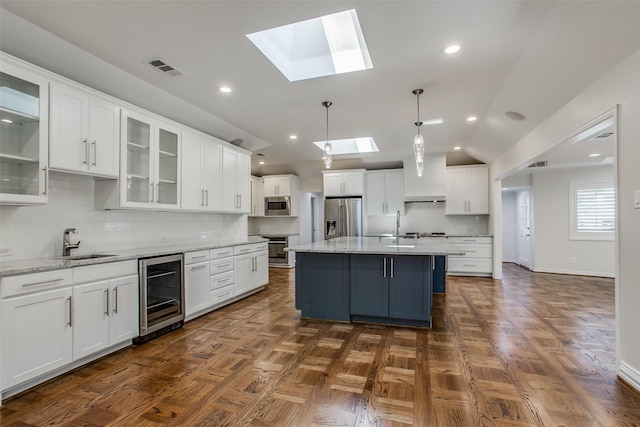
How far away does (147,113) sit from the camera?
3273 mm

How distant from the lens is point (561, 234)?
6414mm

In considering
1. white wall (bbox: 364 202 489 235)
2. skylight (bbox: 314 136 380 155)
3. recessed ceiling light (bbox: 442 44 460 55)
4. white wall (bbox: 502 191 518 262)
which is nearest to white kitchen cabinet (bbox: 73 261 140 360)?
recessed ceiling light (bbox: 442 44 460 55)

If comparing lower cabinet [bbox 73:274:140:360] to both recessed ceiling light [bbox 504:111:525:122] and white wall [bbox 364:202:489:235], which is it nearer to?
recessed ceiling light [bbox 504:111:525:122]

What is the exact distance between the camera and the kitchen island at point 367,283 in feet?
10.5

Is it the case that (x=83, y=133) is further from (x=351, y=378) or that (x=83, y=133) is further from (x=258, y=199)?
(x=258, y=199)

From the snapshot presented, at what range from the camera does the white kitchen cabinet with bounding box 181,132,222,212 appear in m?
3.82

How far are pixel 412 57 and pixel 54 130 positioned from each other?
9.82ft

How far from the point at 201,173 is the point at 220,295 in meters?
1.65

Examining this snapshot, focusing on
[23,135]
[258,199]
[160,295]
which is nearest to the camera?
[23,135]

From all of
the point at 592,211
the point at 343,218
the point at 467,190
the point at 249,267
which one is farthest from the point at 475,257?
the point at 249,267

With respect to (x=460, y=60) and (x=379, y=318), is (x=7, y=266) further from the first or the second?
(x=460, y=60)

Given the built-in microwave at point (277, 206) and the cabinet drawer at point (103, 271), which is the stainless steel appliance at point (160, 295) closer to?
the cabinet drawer at point (103, 271)

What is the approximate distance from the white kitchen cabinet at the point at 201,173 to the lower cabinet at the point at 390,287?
2.19 metres

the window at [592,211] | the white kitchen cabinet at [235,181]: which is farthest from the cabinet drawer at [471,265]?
the white kitchen cabinet at [235,181]
